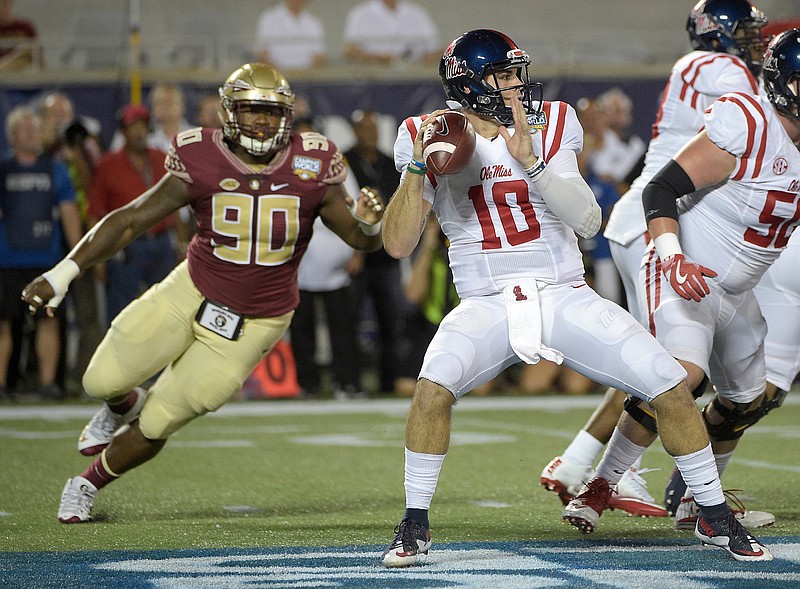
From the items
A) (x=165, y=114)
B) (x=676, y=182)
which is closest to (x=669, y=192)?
(x=676, y=182)

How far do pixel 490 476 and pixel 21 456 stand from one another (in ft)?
7.59

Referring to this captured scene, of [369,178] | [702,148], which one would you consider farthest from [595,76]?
[702,148]

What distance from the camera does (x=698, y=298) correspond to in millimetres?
3750

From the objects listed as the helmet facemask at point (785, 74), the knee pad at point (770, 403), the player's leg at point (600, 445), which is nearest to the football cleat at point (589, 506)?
the player's leg at point (600, 445)

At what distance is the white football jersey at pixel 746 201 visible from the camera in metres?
3.96

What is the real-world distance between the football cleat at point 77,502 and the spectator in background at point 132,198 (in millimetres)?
3978

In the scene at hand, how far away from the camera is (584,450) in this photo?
4645mm

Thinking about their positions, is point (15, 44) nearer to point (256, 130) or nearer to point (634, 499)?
point (256, 130)

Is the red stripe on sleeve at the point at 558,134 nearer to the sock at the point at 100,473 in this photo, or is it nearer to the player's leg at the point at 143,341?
the player's leg at the point at 143,341

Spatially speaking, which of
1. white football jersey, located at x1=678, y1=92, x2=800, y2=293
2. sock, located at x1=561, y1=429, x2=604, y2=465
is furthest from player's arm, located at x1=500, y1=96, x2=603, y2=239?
sock, located at x1=561, y1=429, x2=604, y2=465

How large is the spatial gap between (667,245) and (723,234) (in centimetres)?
32

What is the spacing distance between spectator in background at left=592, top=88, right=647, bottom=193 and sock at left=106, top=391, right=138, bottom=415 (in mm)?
5421

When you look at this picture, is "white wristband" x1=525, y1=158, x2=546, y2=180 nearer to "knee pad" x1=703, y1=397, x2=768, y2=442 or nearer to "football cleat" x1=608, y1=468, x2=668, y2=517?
"knee pad" x1=703, y1=397, x2=768, y2=442

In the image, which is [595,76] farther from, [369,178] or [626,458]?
[626,458]
